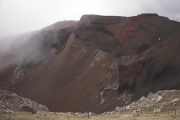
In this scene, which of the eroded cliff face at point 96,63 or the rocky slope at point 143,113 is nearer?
the rocky slope at point 143,113

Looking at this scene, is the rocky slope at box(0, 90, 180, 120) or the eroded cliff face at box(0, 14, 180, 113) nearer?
the rocky slope at box(0, 90, 180, 120)

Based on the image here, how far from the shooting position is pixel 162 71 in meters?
20.5

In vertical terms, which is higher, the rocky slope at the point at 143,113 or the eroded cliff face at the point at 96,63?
the eroded cliff face at the point at 96,63

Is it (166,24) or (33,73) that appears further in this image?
(33,73)

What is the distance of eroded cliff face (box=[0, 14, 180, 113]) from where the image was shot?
73.0 feet

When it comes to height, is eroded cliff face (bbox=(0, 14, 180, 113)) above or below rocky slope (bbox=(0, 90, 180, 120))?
above

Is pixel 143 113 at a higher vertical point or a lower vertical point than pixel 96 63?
lower

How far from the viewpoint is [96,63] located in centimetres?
3425

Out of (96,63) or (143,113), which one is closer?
(143,113)

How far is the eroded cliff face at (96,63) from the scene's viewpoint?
22.2 m

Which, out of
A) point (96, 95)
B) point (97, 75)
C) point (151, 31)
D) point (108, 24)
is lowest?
point (96, 95)

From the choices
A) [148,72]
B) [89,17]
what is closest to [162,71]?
[148,72]

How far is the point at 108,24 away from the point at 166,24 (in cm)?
1185

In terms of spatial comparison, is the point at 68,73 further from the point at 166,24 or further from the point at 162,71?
the point at 162,71
